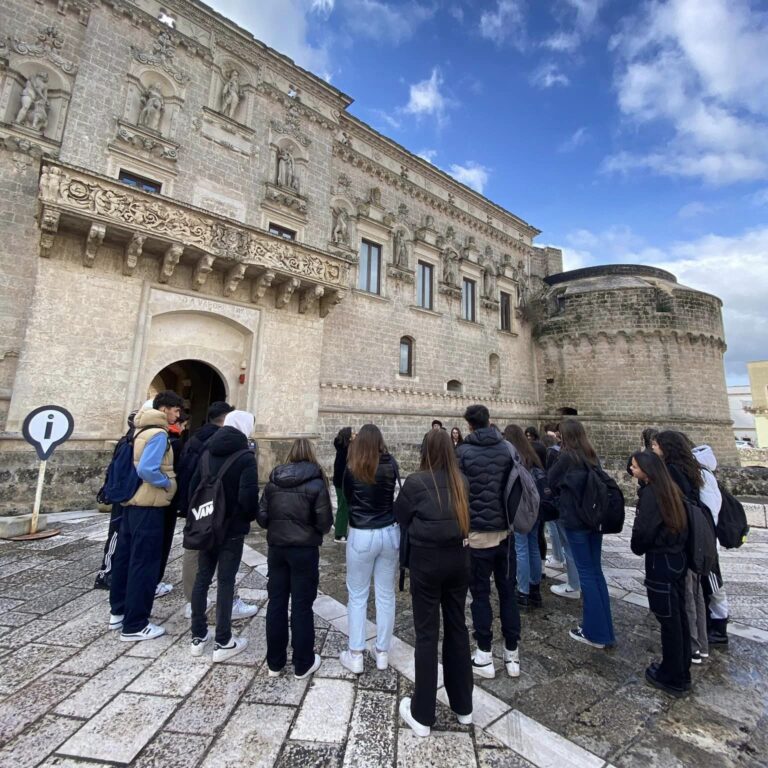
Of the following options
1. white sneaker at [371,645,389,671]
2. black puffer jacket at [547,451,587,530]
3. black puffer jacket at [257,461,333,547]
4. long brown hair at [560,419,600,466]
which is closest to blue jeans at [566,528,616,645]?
black puffer jacket at [547,451,587,530]

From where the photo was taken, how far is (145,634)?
135 inches

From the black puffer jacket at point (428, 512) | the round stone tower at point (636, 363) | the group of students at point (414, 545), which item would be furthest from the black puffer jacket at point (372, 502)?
the round stone tower at point (636, 363)

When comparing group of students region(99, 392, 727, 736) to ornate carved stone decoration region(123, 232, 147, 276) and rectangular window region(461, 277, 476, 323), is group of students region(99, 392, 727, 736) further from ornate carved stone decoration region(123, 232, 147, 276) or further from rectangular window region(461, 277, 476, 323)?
rectangular window region(461, 277, 476, 323)

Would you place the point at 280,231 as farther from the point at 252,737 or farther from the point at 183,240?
the point at 252,737

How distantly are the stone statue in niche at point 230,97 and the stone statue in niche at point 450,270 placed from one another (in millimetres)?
9737

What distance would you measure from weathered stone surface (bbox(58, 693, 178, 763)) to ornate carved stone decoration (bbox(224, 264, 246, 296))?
9204 millimetres

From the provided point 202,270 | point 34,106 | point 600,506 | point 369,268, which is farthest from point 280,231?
point 600,506

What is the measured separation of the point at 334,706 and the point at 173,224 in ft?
32.8

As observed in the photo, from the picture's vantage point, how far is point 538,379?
69.5ft

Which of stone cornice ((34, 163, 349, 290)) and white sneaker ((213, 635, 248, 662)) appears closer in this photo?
white sneaker ((213, 635, 248, 662))

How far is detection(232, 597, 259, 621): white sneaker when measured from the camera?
3.89 meters

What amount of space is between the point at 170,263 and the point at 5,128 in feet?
14.4

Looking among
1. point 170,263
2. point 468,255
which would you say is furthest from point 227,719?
point 468,255

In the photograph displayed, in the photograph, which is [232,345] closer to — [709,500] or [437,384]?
[437,384]
